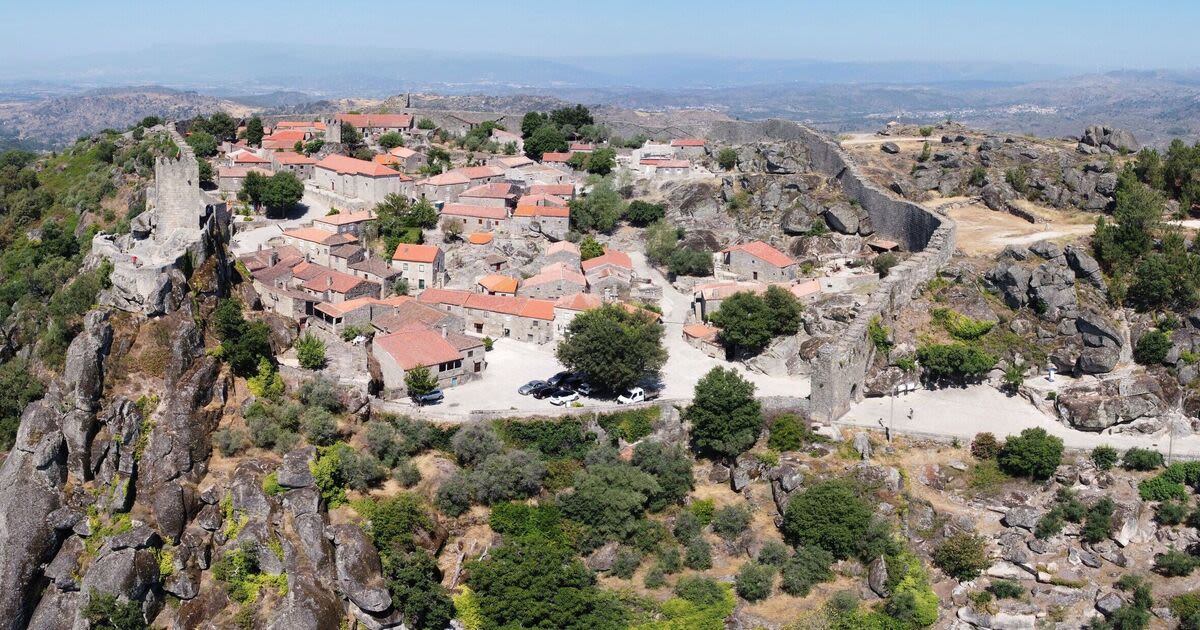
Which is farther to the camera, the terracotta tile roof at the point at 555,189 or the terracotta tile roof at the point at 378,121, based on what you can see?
the terracotta tile roof at the point at 378,121

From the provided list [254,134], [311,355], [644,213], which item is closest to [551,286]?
[311,355]

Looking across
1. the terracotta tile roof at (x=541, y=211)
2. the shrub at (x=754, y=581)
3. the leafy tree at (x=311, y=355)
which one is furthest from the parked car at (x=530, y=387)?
the terracotta tile roof at (x=541, y=211)

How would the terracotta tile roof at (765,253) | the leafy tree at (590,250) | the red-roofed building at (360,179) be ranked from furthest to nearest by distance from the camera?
the red-roofed building at (360,179) < the leafy tree at (590,250) < the terracotta tile roof at (765,253)

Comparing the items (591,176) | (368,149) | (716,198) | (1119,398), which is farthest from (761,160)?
(1119,398)

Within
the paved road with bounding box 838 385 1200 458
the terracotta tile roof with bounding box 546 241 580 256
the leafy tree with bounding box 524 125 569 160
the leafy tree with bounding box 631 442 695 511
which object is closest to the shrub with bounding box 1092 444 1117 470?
the paved road with bounding box 838 385 1200 458

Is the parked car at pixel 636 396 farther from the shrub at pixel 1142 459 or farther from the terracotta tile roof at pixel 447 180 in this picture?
the terracotta tile roof at pixel 447 180

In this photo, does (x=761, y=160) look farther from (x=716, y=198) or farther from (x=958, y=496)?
(x=958, y=496)
